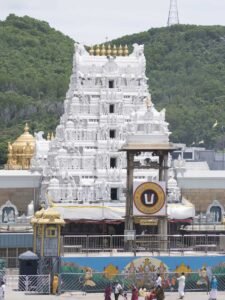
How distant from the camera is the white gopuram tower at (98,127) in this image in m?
92.2

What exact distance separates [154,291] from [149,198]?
14622 millimetres

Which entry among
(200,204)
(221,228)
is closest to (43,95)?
(200,204)

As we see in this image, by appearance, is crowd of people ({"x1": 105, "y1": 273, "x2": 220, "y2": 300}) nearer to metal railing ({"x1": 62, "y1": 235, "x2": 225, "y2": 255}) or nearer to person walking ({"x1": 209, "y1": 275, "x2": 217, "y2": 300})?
person walking ({"x1": 209, "y1": 275, "x2": 217, "y2": 300})

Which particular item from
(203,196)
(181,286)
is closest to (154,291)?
(181,286)

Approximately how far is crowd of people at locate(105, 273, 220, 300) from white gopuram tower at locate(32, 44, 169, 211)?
25110 millimetres

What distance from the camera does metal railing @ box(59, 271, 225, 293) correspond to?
219 feet

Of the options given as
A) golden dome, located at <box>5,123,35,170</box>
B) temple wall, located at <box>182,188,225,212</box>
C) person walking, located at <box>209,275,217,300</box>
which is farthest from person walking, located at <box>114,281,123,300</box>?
golden dome, located at <box>5,123,35,170</box>

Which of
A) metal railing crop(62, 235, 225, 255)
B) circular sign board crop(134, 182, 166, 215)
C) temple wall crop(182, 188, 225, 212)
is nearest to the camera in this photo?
metal railing crop(62, 235, 225, 255)

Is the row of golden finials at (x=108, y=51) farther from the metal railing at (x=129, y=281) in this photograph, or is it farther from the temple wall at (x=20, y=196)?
the metal railing at (x=129, y=281)

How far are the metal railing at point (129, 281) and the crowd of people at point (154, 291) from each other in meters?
0.64

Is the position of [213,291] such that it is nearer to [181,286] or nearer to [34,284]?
[181,286]

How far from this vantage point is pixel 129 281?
2655 inches

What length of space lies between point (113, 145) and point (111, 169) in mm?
1595

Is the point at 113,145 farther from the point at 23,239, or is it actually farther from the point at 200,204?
the point at 23,239
